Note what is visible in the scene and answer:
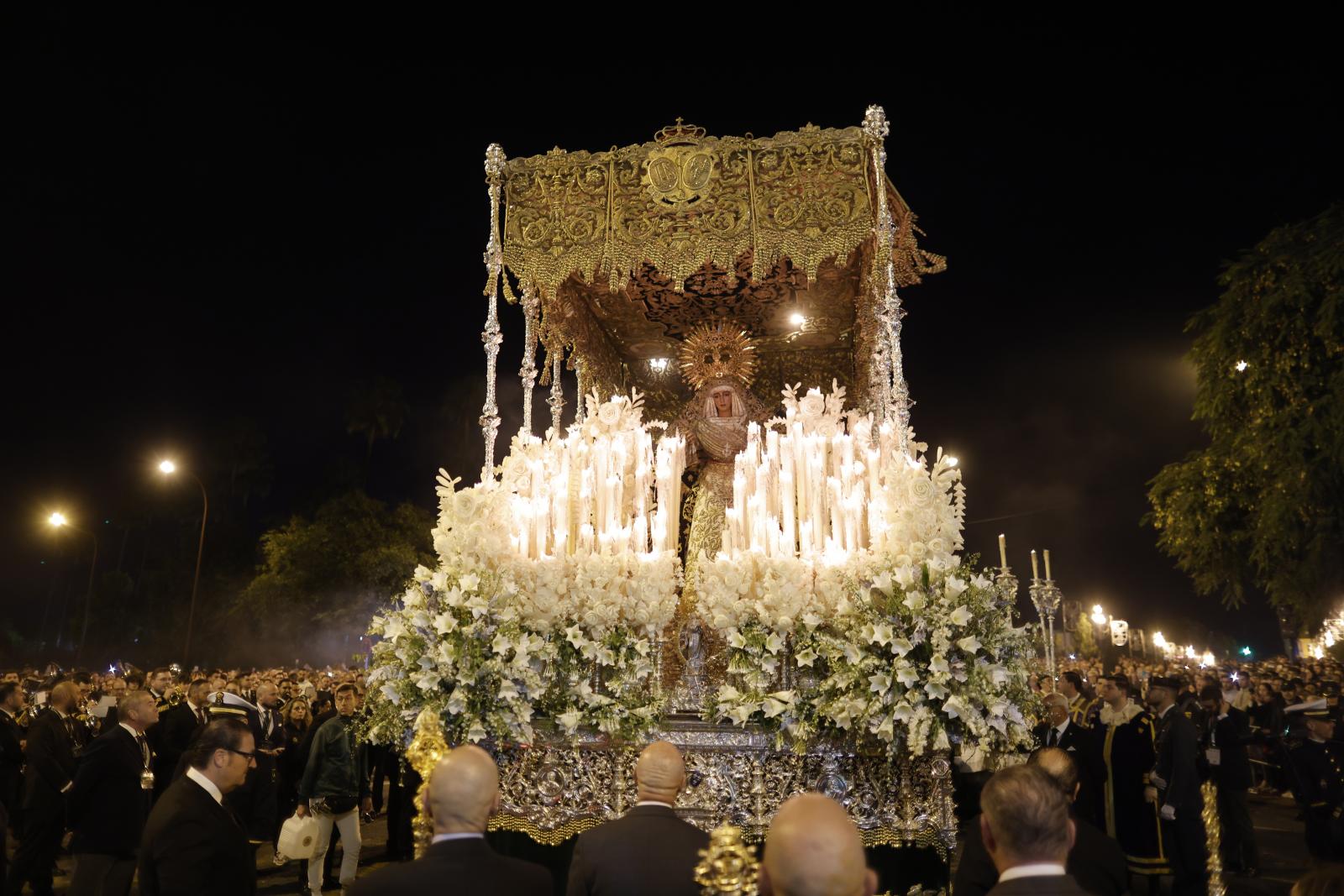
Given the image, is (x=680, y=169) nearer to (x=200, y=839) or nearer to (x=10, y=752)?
(x=200, y=839)

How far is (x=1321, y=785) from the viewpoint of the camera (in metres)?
8.16

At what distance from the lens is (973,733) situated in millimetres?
6332

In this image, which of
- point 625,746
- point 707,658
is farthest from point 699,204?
point 625,746

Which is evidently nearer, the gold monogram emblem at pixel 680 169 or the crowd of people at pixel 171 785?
the crowd of people at pixel 171 785

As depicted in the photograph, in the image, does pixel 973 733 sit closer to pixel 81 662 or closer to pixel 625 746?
pixel 625 746

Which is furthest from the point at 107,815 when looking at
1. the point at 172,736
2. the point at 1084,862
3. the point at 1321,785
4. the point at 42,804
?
the point at 1321,785

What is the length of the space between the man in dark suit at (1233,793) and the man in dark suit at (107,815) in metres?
10.8

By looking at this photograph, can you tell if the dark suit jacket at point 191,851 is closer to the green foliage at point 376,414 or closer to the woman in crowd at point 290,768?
the woman in crowd at point 290,768

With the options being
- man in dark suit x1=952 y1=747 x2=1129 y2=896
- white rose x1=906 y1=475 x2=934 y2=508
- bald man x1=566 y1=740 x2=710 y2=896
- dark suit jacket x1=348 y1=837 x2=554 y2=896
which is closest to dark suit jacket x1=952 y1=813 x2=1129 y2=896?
man in dark suit x1=952 y1=747 x2=1129 y2=896

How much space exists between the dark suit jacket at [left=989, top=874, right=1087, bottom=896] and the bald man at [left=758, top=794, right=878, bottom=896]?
723mm

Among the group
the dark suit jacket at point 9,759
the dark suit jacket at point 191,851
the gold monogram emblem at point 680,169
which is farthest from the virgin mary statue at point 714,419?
the dark suit jacket at point 9,759

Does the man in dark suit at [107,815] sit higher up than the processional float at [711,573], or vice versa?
the processional float at [711,573]

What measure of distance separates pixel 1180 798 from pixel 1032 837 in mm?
6553

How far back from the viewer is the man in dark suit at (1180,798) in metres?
8.12
